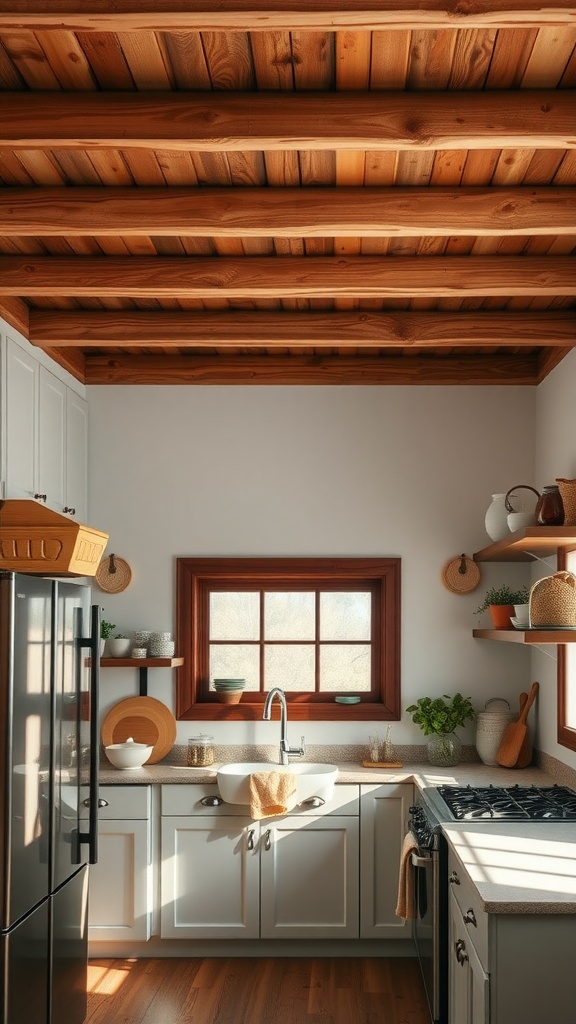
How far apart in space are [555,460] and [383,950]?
7.77ft

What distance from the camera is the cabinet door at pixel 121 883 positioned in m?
4.49

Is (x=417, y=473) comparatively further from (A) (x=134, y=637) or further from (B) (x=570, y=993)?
(B) (x=570, y=993)

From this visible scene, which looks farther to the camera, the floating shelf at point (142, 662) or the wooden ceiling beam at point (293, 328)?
the floating shelf at point (142, 662)

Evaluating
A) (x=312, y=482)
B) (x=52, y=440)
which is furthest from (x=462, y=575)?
(x=52, y=440)

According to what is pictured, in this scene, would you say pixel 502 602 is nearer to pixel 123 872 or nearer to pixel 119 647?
pixel 119 647

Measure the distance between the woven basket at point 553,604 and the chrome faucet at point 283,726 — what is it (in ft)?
5.24

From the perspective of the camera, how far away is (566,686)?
4.29m

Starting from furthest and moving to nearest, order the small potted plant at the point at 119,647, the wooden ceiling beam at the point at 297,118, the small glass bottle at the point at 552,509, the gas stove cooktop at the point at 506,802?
the small potted plant at the point at 119,647 < the small glass bottle at the point at 552,509 < the gas stove cooktop at the point at 506,802 < the wooden ceiling beam at the point at 297,118

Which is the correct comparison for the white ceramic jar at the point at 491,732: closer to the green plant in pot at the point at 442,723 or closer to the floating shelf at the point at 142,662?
the green plant in pot at the point at 442,723

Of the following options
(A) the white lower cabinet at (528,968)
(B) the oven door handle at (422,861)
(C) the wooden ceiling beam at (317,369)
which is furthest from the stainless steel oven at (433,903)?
(C) the wooden ceiling beam at (317,369)


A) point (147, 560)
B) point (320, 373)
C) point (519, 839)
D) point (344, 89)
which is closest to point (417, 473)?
point (320, 373)

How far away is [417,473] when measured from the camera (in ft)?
16.7

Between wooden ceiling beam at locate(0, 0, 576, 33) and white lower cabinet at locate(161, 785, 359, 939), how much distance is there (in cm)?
335

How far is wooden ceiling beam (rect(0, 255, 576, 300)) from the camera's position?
11.8 feet
